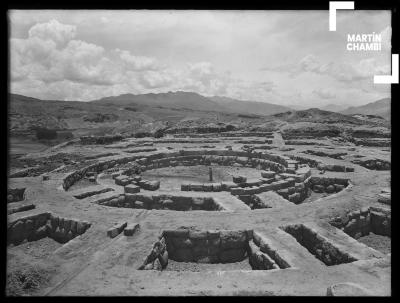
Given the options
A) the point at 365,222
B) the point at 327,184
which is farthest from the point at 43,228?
the point at 327,184

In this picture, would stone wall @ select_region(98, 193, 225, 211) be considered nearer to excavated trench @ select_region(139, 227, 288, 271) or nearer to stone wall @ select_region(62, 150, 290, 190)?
excavated trench @ select_region(139, 227, 288, 271)

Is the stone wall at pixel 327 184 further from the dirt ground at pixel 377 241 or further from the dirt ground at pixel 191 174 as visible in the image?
the dirt ground at pixel 377 241

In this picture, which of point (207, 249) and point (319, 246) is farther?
point (207, 249)

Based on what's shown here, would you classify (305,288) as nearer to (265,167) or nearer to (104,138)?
(265,167)

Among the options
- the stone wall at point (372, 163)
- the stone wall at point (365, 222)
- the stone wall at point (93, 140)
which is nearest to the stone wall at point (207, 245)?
the stone wall at point (365, 222)

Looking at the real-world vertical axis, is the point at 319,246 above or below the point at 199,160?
below

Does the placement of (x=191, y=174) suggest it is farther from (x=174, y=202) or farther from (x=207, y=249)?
(x=207, y=249)

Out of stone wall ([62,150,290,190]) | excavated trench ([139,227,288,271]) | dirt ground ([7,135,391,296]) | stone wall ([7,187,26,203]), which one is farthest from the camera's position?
stone wall ([62,150,290,190])

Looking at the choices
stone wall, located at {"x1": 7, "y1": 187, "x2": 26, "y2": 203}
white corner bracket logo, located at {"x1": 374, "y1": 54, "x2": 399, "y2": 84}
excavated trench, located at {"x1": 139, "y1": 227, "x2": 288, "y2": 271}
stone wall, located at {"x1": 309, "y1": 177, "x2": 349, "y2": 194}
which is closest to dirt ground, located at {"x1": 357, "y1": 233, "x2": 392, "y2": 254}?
excavated trench, located at {"x1": 139, "y1": 227, "x2": 288, "y2": 271}

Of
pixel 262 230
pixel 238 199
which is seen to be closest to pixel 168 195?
pixel 238 199
